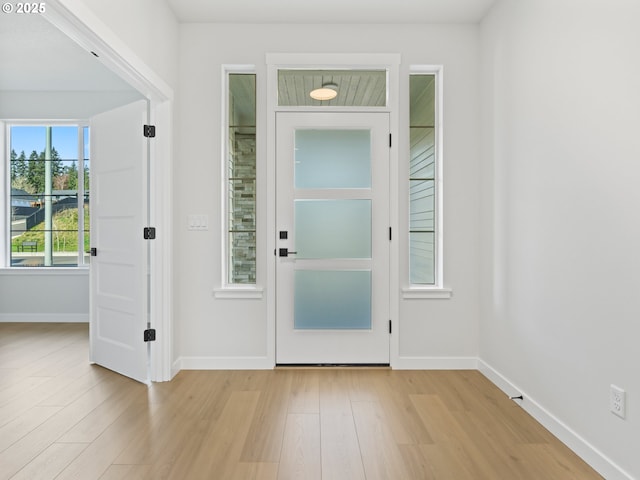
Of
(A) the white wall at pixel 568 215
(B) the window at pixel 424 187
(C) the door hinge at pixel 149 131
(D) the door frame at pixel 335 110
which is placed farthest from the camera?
(B) the window at pixel 424 187

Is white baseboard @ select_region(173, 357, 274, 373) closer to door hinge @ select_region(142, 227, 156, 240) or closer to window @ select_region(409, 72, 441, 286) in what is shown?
door hinge @ select_region(142, 227, 156, 240)

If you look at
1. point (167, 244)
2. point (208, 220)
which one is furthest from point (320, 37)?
point (167, 244)

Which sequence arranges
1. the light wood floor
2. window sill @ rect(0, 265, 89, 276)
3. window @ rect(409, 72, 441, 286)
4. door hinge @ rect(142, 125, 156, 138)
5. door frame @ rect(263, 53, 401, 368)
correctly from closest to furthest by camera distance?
the light wood floor, door hinge @ rect(142, 125, 156, 138), door frame @ rect(263, 53, 401, 368), window @ rect(409, 72, 441, 286), window sill @ rect(0, 265, 89, 276)

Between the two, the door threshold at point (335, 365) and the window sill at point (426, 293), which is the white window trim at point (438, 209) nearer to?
the window sill at point (426, 293)

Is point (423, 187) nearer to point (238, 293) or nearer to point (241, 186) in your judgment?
point (241, 186)

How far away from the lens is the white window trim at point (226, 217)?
3.32 m

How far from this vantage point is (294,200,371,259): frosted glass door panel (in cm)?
335

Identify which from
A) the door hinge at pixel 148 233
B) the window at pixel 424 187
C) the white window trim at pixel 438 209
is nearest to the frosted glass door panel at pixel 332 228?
the window at pixel 424 187

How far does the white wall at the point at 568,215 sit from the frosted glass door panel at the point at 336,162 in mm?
997

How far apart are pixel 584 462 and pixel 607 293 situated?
857 millimetres

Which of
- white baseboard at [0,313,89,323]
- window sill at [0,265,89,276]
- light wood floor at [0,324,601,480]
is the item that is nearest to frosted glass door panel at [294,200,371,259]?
light wood floor at [0,324,601,480]

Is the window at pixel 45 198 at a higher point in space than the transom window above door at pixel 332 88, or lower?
lower

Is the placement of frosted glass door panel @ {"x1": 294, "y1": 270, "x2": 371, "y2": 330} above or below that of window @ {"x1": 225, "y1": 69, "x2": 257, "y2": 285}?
below

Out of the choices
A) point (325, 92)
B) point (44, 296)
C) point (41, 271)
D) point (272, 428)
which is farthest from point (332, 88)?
point (44, 296)
